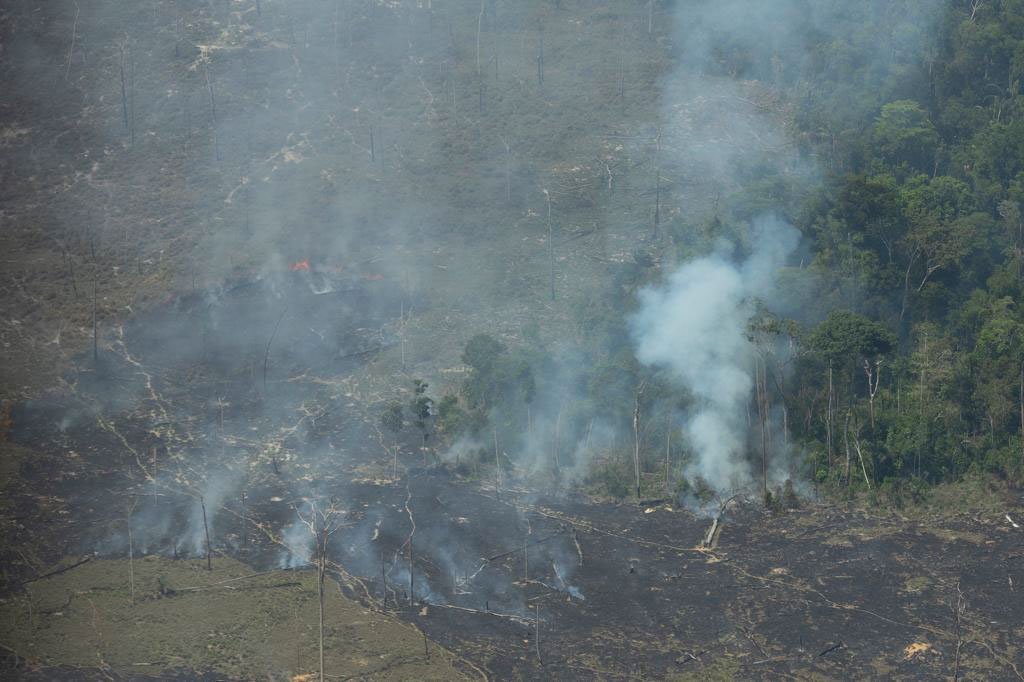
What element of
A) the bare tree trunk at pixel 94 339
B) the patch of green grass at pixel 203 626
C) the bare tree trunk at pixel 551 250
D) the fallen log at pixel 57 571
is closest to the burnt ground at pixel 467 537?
the bare tree trunk at pixel 94 339

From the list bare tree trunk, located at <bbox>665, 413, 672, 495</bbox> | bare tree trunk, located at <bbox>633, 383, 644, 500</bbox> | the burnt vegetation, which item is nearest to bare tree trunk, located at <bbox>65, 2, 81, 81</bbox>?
the burnt vegetation

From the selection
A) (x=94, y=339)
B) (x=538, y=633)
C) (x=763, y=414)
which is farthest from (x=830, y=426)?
(x=94, y=339)

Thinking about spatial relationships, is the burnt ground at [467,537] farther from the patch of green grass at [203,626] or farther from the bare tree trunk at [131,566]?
the patch of green grass at [203,626]

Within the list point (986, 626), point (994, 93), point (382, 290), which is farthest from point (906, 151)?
point (986, 626)

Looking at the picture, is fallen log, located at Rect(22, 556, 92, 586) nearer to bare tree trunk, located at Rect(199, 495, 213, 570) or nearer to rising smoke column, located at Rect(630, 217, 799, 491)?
bare tree trunk, located at Rect(199, 495, 213, 570)

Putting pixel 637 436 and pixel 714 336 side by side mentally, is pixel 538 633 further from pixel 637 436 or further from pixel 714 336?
pixel 714 336

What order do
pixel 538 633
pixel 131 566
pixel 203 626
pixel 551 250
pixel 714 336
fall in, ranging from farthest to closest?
pixel 551 250, pixel 714 336, pixel 131 566, pixel 203 626, pixel 538 633
